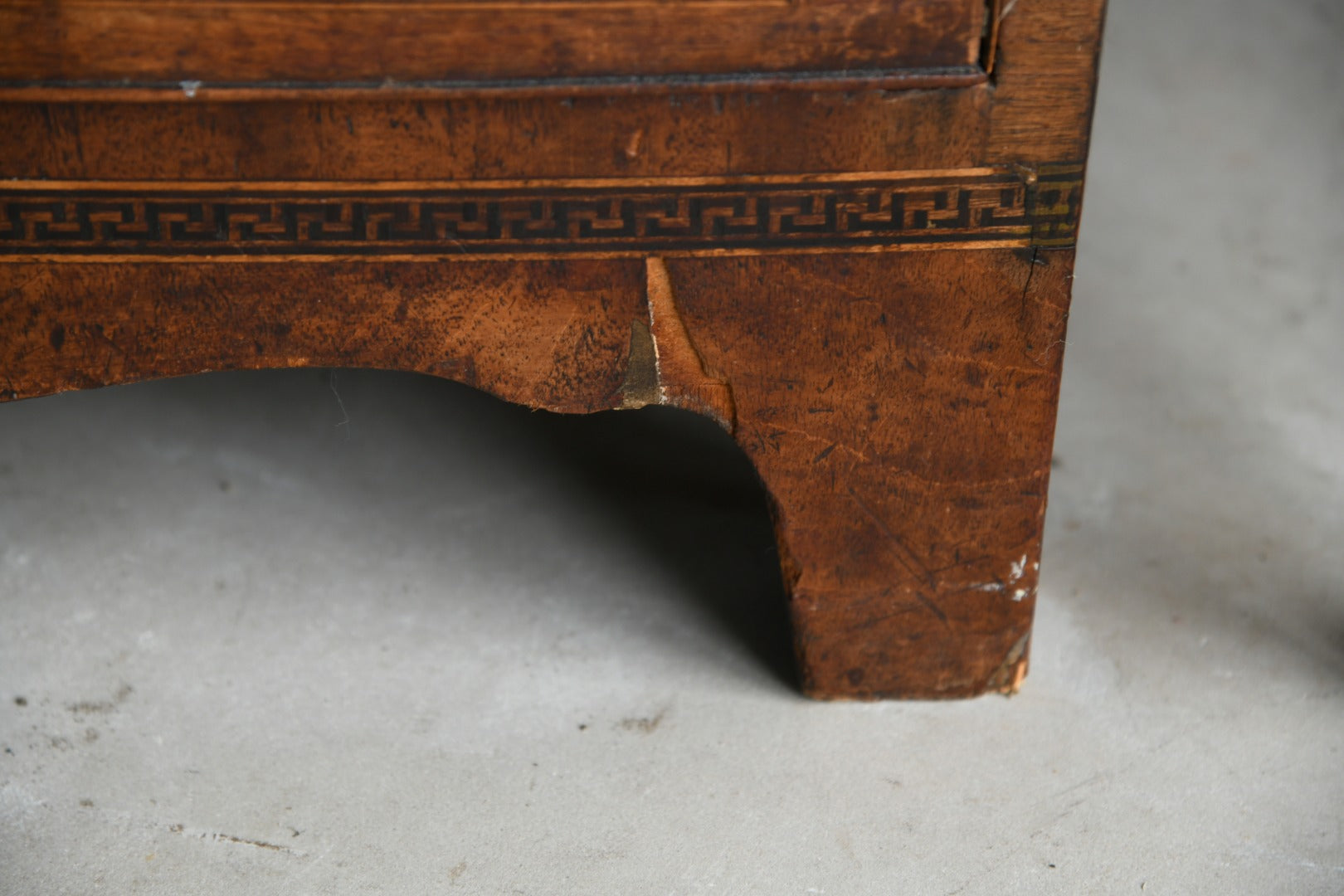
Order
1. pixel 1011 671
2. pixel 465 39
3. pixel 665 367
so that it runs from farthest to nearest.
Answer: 1. pixel 1011 671
2. pixel 665 367
3. pixel 465 39

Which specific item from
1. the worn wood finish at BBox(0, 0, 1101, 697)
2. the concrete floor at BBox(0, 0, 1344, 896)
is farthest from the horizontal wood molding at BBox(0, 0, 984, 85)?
the concrete floor at BBox(0, 0, 1344, 896)

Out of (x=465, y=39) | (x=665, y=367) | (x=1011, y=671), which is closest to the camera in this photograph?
(x=465, y=39)

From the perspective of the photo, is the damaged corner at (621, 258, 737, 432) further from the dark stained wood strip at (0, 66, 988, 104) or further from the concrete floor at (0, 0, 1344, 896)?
the concrete floor at (0, 0, 1344, 896)

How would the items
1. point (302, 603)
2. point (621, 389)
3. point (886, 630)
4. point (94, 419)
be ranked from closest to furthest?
point (621, 389) → point (886, 630) → point (302, 603) → point (94, 419)

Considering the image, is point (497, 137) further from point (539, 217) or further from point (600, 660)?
point (600, 660)

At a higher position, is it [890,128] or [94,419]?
[890,128]

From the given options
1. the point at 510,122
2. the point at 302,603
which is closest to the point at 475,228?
the point at 510,122

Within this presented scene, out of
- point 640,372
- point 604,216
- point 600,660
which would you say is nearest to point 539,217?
point 604,216

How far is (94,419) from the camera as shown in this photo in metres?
1.81

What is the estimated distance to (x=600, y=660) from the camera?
1.40 m

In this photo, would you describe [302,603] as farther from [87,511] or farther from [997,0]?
[997,0]

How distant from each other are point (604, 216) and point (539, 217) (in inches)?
2.1

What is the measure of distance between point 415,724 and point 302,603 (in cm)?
25

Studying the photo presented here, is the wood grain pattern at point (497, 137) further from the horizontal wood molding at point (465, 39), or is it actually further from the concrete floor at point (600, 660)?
the concrete floor at point (600, 660)
